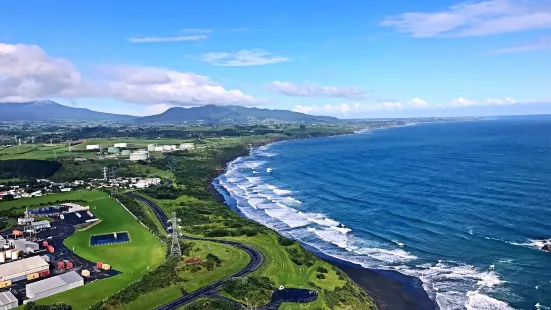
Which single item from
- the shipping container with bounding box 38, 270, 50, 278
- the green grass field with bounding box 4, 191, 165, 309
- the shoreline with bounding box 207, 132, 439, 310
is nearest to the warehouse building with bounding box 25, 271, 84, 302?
the green grass field with bounding box 4, 191, 165, 309

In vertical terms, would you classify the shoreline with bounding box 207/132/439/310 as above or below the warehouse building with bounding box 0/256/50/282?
below

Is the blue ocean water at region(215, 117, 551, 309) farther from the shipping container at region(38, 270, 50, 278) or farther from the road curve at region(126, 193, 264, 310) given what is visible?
the shipping container at region(38, 270, 50, 278)

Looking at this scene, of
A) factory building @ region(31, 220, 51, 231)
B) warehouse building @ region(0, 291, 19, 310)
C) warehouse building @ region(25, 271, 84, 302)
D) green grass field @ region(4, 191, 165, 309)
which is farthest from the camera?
factory building @ region(31, 220, 51, 231)

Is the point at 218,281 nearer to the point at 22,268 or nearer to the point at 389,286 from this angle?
the point at 389,286

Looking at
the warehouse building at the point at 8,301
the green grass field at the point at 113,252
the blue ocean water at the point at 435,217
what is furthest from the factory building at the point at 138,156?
the warehouse building at the point at 8,301

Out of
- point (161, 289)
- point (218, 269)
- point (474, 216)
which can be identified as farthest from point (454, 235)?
point (161, 289)

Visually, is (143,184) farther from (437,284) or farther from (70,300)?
(437,284)

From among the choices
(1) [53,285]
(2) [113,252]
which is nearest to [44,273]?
(1) [53,285]
